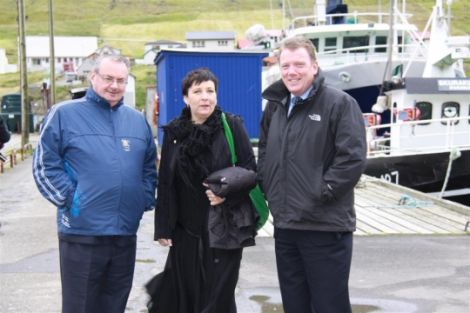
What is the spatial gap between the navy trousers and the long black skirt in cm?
30

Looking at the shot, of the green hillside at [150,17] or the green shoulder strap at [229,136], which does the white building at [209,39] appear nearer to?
the green hillside at [150,17]

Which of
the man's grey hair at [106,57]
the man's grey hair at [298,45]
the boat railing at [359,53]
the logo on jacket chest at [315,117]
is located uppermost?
the boat railing at [359,53]

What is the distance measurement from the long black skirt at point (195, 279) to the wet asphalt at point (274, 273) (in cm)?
128

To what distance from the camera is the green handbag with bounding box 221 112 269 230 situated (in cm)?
430

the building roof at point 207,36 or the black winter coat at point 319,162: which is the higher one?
the building roof at point 207,36

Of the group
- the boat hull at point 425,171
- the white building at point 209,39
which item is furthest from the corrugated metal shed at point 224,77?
the white building at point 209,39

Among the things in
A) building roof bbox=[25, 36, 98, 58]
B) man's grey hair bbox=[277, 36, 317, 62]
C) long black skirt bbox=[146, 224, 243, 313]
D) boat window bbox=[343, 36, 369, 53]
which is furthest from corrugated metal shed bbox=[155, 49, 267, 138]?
building roof bbox=[25, 36, 98, 58]

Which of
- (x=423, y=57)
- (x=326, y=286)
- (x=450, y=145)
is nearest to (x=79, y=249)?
(x=326, y=286)

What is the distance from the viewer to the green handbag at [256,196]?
4.30 metres

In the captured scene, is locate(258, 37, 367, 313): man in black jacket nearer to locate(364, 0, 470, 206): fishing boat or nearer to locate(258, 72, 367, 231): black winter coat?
locate(258, 72, 367, 231): black winter coat

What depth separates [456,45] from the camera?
2019cm

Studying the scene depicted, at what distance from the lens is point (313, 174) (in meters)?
3.91

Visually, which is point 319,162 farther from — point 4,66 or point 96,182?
point 4,66

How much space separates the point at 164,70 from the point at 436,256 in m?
9.08
